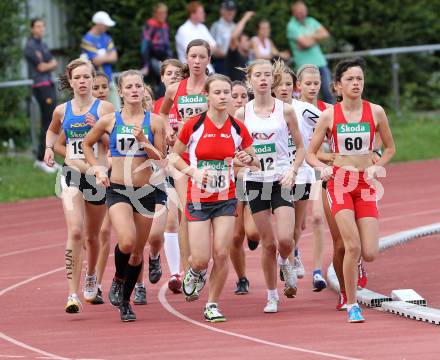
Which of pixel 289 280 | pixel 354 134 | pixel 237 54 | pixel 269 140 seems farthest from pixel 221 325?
pixel 237 54

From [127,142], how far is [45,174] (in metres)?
11.2

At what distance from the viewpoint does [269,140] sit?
1245cm

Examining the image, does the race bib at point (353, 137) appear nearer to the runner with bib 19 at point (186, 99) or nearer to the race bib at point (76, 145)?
the runner with bib 19 at point (186, 99)

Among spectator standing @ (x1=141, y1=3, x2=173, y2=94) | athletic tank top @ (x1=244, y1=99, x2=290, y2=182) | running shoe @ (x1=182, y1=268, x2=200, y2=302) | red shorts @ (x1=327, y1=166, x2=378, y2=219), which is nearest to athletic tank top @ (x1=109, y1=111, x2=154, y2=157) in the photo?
athletic tank top @ (x1=244, y1=99, x2=290, y2=182)

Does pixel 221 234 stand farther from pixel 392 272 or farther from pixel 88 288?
pixel 392 272

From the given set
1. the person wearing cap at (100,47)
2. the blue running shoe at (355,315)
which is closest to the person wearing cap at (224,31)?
the person wearing cap at (100,47)

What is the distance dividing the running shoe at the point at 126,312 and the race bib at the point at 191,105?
221cm

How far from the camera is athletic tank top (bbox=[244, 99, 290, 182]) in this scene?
489 inches

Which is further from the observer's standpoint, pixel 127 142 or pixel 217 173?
pixel 127 142

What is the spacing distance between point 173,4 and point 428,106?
5.54 metres

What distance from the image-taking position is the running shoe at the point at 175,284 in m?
13.4

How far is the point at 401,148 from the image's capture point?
2584 cm

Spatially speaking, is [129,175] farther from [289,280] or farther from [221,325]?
[289,280]

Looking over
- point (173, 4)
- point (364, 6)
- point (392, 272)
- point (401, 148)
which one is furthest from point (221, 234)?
point (364, 6)
